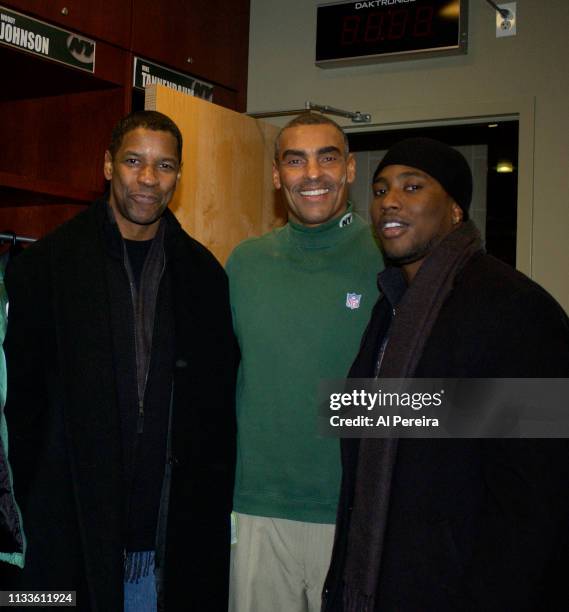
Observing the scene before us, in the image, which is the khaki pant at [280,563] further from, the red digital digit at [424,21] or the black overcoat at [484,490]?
the red digital digit at [424,21]

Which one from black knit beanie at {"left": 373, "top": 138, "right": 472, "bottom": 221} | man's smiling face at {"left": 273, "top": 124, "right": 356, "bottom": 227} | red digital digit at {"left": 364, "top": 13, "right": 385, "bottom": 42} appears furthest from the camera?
red digital digit at {"left": 364, "top": 13, "right": 385, "bottom": 42}

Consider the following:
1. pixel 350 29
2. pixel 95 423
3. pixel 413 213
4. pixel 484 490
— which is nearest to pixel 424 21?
pixel 350 29

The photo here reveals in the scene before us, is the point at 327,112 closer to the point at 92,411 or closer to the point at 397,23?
the point at 397,23

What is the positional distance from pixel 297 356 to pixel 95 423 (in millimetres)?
504

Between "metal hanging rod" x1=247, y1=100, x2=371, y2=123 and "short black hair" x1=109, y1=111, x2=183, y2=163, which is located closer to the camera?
"short black hair" x1=109, y1=111, x2=183, y2=163

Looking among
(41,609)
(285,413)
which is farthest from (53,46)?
(41,609)

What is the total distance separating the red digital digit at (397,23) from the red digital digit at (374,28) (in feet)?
0.14

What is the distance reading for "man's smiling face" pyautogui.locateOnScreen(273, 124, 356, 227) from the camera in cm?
204

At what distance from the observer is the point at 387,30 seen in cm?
360

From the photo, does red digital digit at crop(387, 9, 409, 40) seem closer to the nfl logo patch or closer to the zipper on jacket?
the nfl logo patch

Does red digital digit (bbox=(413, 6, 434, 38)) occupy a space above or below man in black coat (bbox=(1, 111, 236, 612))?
above

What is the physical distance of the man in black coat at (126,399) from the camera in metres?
1.84

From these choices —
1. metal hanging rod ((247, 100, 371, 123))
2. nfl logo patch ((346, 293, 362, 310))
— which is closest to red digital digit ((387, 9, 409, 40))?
metal hanging rod ((247, 100, 371, 123))

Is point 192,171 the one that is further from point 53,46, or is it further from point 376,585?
point 376,585
